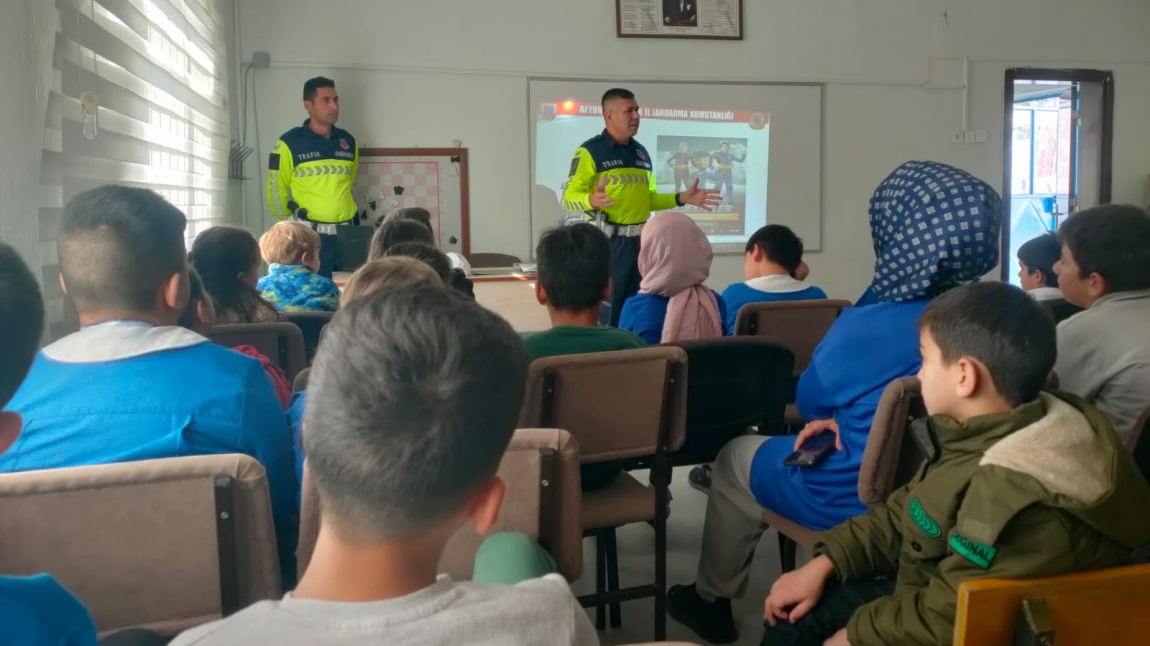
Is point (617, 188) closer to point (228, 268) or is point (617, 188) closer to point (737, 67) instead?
point (737, 67)

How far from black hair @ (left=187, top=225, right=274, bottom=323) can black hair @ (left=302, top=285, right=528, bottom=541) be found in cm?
186

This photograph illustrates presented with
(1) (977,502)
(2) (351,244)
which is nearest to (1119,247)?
(1) (977,502)

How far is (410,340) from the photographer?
685mm

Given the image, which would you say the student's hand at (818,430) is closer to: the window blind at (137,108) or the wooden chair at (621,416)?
the wooden chair at (621,416)

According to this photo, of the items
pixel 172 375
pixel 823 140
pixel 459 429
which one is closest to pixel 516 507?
pixel 172 375

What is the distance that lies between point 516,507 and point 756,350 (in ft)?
3.47

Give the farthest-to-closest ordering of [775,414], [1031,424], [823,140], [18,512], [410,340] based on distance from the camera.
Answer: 1. [823,140]
2. [775,414]
3. [1031,424]
4. [18,512]
5. [410,340]

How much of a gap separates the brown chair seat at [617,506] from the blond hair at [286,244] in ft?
5.13

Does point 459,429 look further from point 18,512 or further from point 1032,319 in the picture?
point 1032,319

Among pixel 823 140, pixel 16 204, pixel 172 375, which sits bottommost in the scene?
pixel 172 375

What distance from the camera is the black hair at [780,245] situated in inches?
125

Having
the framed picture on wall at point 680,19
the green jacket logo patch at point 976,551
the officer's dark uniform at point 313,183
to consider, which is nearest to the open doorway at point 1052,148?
the framed picture on wall at point 680,19

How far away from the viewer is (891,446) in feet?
5.12

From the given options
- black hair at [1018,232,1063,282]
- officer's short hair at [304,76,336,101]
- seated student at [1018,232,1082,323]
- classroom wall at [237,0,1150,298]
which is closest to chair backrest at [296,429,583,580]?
seated student at [1018,232,1082,323]
